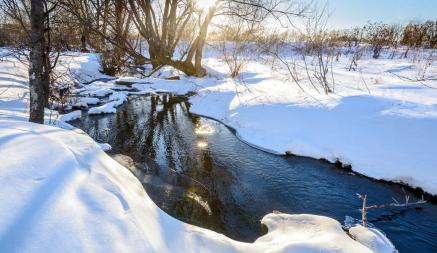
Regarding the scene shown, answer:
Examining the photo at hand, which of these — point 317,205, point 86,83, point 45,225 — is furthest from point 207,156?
point 86,83

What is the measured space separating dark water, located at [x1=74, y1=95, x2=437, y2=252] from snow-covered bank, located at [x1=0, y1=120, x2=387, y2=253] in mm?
799

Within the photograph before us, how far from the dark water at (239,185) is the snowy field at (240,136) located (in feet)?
1.29

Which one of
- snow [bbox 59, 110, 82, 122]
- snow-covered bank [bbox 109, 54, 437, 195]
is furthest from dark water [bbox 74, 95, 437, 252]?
snow [bbox 59, 110, 82, 122]

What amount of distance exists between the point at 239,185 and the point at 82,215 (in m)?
2.81

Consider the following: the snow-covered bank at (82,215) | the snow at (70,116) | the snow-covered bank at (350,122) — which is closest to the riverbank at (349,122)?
the snow-covered bank at (350,122)

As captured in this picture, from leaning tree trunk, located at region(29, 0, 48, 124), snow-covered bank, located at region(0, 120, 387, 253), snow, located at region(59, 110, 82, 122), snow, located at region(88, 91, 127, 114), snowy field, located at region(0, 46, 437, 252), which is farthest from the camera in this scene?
snow, located at region(88, 91, 127, 114)

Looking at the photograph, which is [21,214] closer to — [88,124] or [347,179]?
[347,179]

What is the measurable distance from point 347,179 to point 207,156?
2.35m

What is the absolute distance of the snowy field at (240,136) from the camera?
1.73 meters

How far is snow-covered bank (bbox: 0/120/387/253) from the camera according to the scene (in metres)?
1.59

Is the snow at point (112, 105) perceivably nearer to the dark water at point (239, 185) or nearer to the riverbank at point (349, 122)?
the dark water at point (239, 185)

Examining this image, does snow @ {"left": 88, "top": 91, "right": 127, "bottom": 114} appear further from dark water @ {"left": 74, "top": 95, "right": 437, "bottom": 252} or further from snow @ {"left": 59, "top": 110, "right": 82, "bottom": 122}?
dark water @ {"left": 74, "top": 95, "right": 437, "bottom": 252}

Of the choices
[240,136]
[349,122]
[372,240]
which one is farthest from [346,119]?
[372,240]

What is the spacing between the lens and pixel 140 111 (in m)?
8.48
